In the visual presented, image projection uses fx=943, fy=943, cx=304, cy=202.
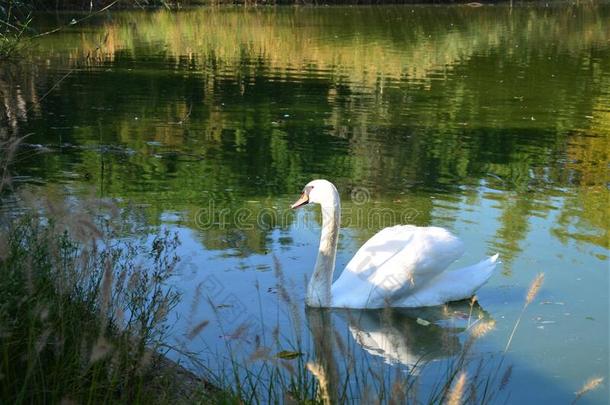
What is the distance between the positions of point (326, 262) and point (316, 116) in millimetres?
8708

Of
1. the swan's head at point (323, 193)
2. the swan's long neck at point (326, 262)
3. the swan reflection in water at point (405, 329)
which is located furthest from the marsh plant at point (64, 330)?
the swan's head at point (323, 193)

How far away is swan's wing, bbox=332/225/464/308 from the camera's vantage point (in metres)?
7.24

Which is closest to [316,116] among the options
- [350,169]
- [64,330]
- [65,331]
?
[350,169]

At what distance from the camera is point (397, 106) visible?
56.4 feet

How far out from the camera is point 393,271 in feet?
23.8

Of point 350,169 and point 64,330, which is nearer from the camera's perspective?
point 64,330

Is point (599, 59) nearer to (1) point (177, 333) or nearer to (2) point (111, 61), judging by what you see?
(2) point (111, 61)

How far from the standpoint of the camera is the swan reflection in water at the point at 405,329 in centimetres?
642

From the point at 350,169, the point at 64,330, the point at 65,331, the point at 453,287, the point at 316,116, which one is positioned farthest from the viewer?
→ the point at 316,116

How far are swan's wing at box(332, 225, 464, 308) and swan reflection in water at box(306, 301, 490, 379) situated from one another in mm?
139

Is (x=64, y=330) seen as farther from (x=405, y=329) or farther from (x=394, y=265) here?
(x=394, y=265)

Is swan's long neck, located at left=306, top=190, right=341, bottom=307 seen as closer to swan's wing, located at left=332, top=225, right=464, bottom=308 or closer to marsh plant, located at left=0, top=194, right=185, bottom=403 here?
swan's wing, located at left=332, top=225, right=464, bottom=308

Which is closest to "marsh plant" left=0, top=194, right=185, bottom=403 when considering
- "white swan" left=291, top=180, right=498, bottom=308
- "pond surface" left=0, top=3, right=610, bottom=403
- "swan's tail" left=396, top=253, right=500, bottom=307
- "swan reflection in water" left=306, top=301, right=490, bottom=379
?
"pond surface" left=0, top=3, right=610, bottom=403

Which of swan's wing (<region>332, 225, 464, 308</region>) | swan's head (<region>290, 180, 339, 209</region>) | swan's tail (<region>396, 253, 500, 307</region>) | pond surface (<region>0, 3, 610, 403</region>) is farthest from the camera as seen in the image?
swan's head (<region>290, 180, 339, 209</region>)
